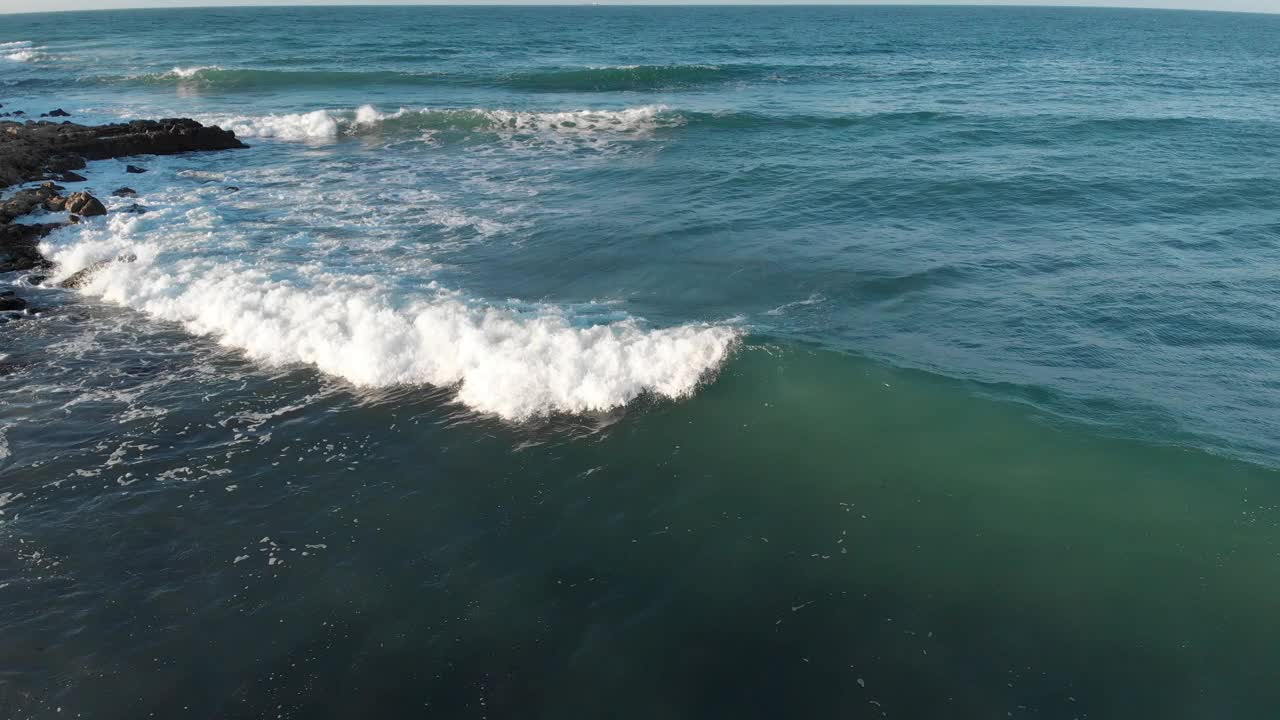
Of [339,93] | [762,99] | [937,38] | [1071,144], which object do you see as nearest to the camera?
[1071,144]

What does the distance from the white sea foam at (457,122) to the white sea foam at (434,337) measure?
A: 19.4 metres

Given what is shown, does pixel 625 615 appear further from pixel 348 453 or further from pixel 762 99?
pixel 762 99

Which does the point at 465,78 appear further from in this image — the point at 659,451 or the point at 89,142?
the point at 659,451

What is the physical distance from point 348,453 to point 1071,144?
88.2 feet

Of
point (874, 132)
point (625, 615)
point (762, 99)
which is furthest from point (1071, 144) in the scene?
point (625, 615)

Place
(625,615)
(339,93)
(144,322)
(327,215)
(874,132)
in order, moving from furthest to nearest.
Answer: (339,93), (874,132), (327,215), (144,322), (625,615)

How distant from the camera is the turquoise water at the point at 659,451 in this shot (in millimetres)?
7086

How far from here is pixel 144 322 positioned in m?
14.2

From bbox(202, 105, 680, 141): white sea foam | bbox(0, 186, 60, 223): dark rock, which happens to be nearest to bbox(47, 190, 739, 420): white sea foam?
bbox(0, 186, 60, 223): dark rock

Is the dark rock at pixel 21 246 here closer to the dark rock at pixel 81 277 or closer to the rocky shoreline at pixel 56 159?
the rocky shoreline at pixel 56 159

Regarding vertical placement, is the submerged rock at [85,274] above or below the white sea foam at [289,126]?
below

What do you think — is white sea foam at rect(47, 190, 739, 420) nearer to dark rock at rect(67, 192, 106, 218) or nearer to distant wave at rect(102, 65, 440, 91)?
dark rock at rect(67, 192, 106, 218)

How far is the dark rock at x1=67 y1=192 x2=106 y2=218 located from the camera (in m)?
19.7

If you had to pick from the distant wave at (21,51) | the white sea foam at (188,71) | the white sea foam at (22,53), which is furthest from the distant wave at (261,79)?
the distant wave at (21,51)
